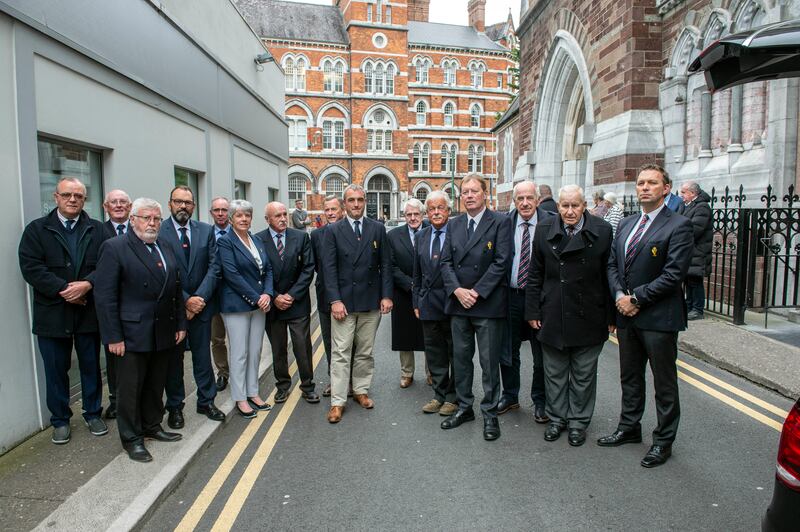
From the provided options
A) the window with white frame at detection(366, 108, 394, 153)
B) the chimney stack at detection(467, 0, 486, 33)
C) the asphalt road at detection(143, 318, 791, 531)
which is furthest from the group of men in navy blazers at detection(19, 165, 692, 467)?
the chimney stack at detection(467, 0, 486, 33)

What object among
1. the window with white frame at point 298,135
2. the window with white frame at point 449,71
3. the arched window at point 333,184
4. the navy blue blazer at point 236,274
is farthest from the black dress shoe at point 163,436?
the window with white frame at point 449,71

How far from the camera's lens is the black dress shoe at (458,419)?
4945mm

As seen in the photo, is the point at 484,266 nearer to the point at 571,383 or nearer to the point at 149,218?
the point at 571,383

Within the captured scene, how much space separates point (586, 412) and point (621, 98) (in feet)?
34.9

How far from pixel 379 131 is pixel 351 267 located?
4876 cm

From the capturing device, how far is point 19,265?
4.48 m

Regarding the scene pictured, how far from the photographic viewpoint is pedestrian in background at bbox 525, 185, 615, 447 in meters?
4.51

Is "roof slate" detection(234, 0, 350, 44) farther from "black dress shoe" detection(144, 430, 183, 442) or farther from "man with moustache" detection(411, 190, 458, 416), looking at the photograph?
"black dress shoe" detection(144, 430, 183, 442)

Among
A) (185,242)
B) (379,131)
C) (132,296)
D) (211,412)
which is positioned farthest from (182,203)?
(379,131)

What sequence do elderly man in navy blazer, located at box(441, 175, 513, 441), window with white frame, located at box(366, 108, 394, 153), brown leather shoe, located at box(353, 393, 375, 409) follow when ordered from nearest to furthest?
elderly man in navy blazer, located at box(441, 175, 513, 441), brown leather shoe, located at box(353, 393, 375, 409), window with white frame, located at box(366, 108, 394, 153)

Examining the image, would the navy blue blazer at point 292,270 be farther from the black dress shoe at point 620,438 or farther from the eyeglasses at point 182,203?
the black dress shoe at point 620,438

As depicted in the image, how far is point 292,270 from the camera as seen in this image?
18.5 feet

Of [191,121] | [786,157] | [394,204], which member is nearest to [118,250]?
[191,121]

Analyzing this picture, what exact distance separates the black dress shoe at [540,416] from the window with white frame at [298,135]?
4753 centimetres
